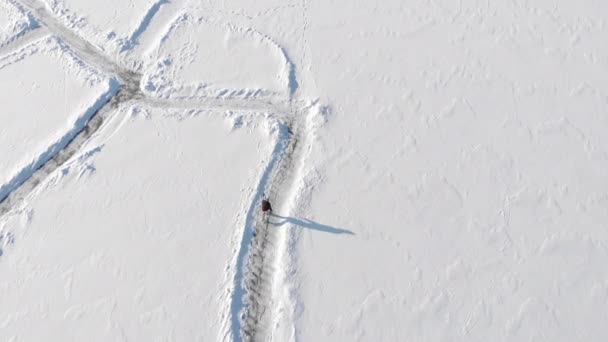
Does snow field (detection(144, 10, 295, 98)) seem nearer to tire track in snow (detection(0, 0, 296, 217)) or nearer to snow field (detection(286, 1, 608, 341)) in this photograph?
tire track in snow (detection(0, 0, 296, 217))

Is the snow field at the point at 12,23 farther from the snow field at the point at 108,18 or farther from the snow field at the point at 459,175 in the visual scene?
the snow field at the point at 459,175

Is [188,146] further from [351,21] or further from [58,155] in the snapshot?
[351,21]

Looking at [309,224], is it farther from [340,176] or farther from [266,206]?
[340,176]

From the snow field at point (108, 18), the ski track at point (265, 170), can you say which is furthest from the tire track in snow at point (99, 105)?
the snow field at point (108, 18)

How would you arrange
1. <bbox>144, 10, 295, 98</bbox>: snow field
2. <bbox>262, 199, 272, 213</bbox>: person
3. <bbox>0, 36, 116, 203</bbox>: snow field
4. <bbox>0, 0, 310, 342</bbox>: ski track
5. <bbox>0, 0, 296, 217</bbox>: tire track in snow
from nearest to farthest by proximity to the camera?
<bbox>0, 0, 310, 342</bbox>: ski track
<bbox>262, 199, 272, 213</bbox>: person
<bbox>0, 0, 296, 217</bbox>: tire track in snow
<bbox>0, 36, 116, 203</bbox>: snow field
<bbox>144, 10, 295, 98</bbox>: snow field

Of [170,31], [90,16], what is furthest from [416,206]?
[90,16]

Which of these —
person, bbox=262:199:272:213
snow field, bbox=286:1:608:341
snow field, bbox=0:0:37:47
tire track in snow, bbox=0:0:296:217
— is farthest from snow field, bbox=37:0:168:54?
person, bbox=262:199:272:213

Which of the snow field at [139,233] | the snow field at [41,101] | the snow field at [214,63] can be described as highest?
the snow field at [214,63]

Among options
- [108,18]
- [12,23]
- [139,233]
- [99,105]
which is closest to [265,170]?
[139,233]
